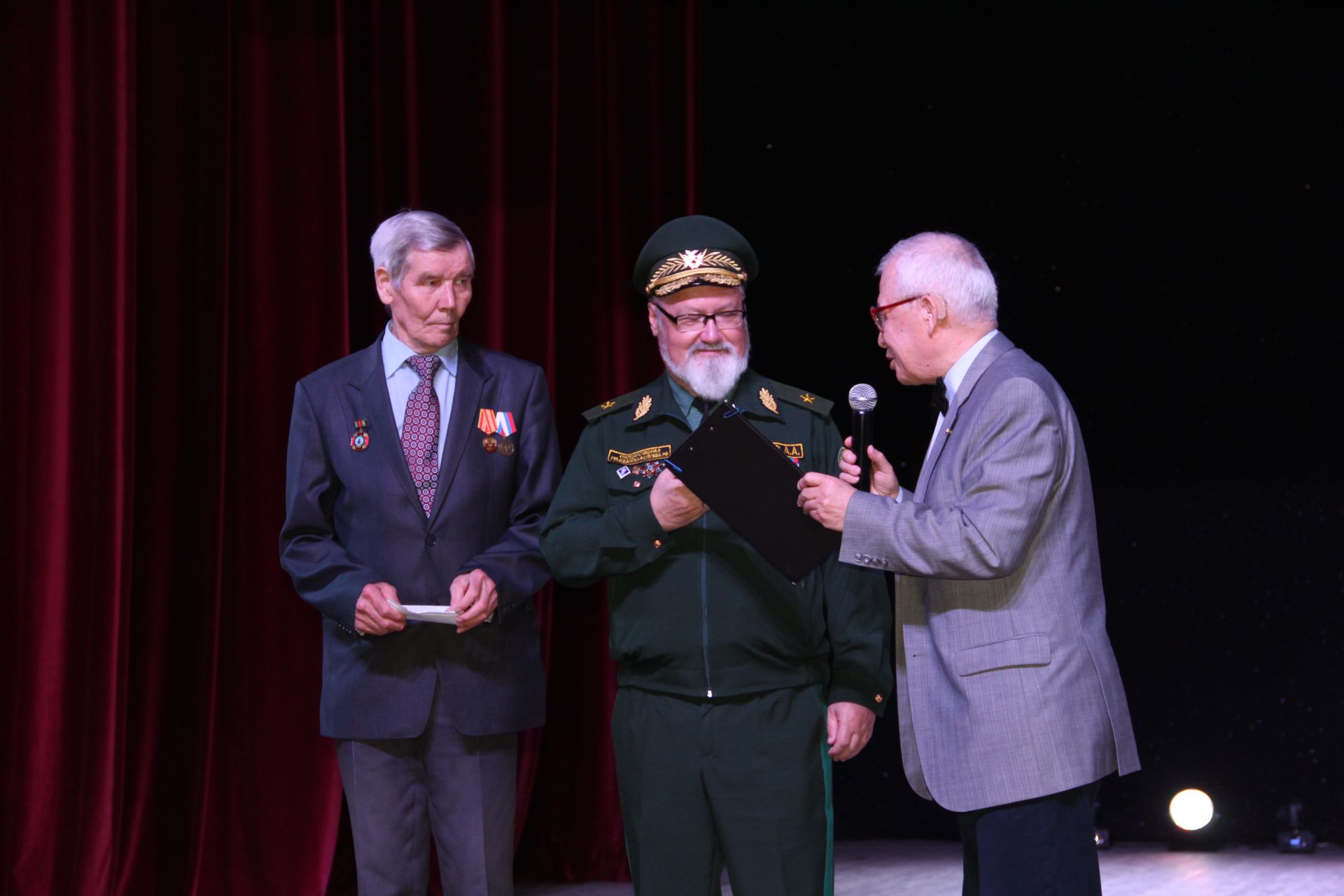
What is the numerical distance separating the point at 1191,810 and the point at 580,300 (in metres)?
2.62

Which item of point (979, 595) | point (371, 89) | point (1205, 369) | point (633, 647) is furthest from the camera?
point (1205, 369)

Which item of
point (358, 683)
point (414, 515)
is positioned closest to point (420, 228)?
point (414, 515)

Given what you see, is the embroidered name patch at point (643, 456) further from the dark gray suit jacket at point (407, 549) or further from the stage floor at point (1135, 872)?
the stage floor at point (1135, 872)

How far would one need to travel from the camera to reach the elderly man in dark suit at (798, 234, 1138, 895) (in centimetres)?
193

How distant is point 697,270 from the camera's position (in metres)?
2.40

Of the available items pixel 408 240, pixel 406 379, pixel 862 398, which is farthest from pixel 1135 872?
pixel 408 240

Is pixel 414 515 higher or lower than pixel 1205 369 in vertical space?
lower

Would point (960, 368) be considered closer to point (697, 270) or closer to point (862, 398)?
point (862, 398)

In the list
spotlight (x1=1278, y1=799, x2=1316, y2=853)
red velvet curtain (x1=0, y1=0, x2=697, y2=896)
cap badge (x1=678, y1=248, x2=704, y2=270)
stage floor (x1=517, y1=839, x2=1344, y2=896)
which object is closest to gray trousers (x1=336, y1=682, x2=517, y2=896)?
cap badge (x1=678, y1=248, x2=704, y2=270)

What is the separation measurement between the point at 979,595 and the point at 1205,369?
2.78 meters

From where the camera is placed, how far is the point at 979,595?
2.01 meters

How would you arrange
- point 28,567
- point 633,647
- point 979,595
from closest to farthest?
point 979,595 → point 633,647 → point 28,567

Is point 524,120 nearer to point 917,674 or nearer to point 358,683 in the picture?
point 358,683

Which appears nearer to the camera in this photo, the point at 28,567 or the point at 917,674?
the point at 917,674
